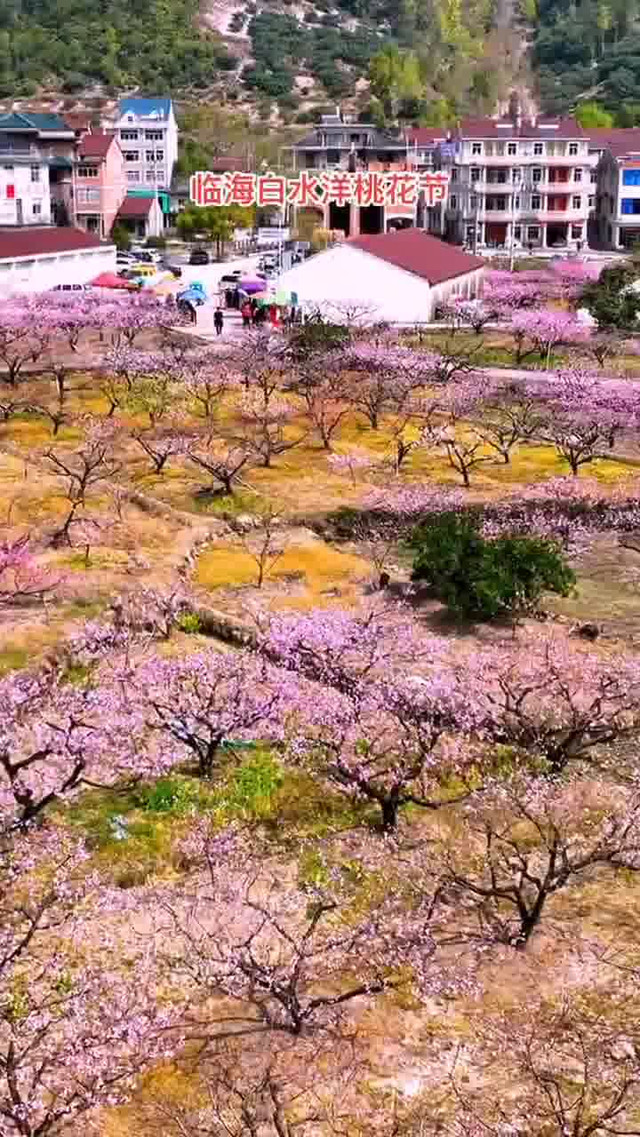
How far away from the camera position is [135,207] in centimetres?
11150

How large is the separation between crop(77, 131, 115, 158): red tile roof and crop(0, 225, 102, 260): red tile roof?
26.5 m

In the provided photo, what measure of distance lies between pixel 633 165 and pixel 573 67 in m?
79.9

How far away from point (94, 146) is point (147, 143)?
21946mm

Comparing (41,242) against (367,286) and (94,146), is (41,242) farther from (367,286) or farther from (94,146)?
(94,146)

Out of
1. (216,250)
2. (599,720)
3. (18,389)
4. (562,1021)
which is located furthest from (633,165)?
(562,1021)

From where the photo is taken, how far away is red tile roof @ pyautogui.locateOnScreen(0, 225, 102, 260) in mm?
68938

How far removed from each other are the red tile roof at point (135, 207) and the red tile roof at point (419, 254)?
41189 millimetres

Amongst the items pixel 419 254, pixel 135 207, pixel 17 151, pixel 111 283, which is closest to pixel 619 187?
pixel 419 254

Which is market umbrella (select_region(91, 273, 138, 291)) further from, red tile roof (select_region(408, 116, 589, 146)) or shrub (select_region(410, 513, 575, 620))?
shrub (select_region(410, 513, 575, 620))

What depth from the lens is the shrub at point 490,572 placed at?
26031 millimetres

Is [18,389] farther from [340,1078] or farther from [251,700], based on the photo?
[340,1078]

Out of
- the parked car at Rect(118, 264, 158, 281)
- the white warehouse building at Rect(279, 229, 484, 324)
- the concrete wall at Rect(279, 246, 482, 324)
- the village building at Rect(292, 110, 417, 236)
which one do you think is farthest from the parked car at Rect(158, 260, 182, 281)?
the concrete wall at Rect(279, 246, 482, 324)

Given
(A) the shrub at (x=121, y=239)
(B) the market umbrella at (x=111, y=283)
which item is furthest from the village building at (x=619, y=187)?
(B) the market umbrella at (x=111, y=283)

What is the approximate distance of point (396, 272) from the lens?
65.4 m
